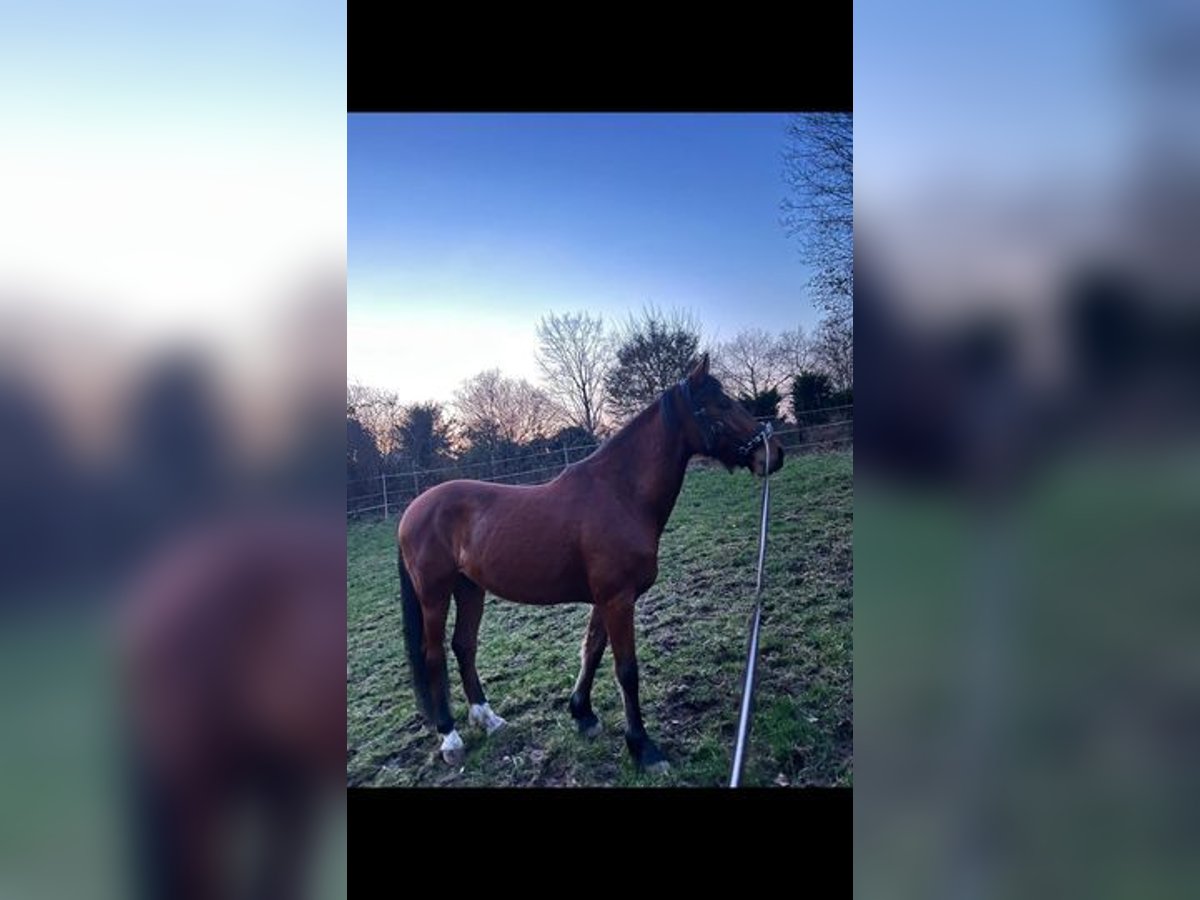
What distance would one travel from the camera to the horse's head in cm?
406

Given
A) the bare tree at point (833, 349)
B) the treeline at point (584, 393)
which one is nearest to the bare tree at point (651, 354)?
the treeline at point (584, 393)

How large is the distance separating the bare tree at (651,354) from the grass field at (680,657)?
1.95 ft

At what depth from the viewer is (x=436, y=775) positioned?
13.2 ft

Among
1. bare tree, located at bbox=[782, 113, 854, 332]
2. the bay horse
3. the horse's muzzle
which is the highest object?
bare tree, located at bbox=[782, 113, 854, 332]

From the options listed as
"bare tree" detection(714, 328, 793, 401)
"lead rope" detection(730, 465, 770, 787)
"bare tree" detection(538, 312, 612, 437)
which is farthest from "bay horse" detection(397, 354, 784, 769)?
"bare tree" detection(538, 312, 612, 437)

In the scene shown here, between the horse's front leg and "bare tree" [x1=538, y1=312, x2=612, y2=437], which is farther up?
"bare tree" [x1=538, y1=312, x2=612, y2=437]

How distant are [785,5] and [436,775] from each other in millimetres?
4228

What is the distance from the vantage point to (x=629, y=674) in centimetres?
404

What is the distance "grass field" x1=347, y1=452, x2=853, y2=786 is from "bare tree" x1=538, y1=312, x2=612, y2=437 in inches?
33.0
